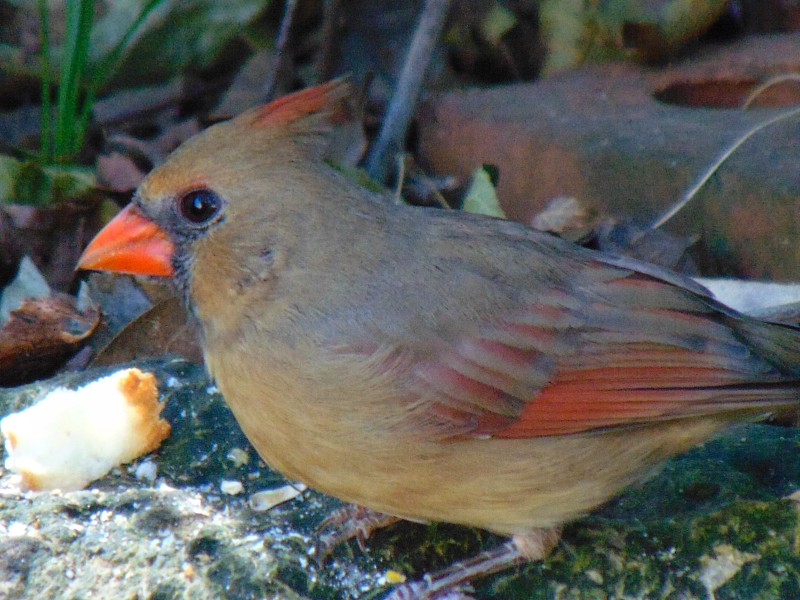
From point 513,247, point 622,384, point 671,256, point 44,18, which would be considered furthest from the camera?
point 44,18

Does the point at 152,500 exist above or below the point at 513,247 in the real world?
below

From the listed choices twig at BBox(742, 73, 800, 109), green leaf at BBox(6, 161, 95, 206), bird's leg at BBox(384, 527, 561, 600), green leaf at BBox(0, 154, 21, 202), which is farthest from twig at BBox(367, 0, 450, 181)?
bird's leg at BBox(384, 527, 561, 600)

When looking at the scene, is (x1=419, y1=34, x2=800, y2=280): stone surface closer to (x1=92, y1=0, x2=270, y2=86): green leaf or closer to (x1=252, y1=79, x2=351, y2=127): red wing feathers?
(x1=92, y1=0, x2=270, y2=86): green leaf

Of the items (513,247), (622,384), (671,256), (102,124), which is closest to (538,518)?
(622,384)

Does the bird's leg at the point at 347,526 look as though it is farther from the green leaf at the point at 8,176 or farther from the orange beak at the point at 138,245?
the green leaf at the point at 8,176

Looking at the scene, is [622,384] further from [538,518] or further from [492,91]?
[492,91]

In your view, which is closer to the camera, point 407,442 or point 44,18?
point 407,442
